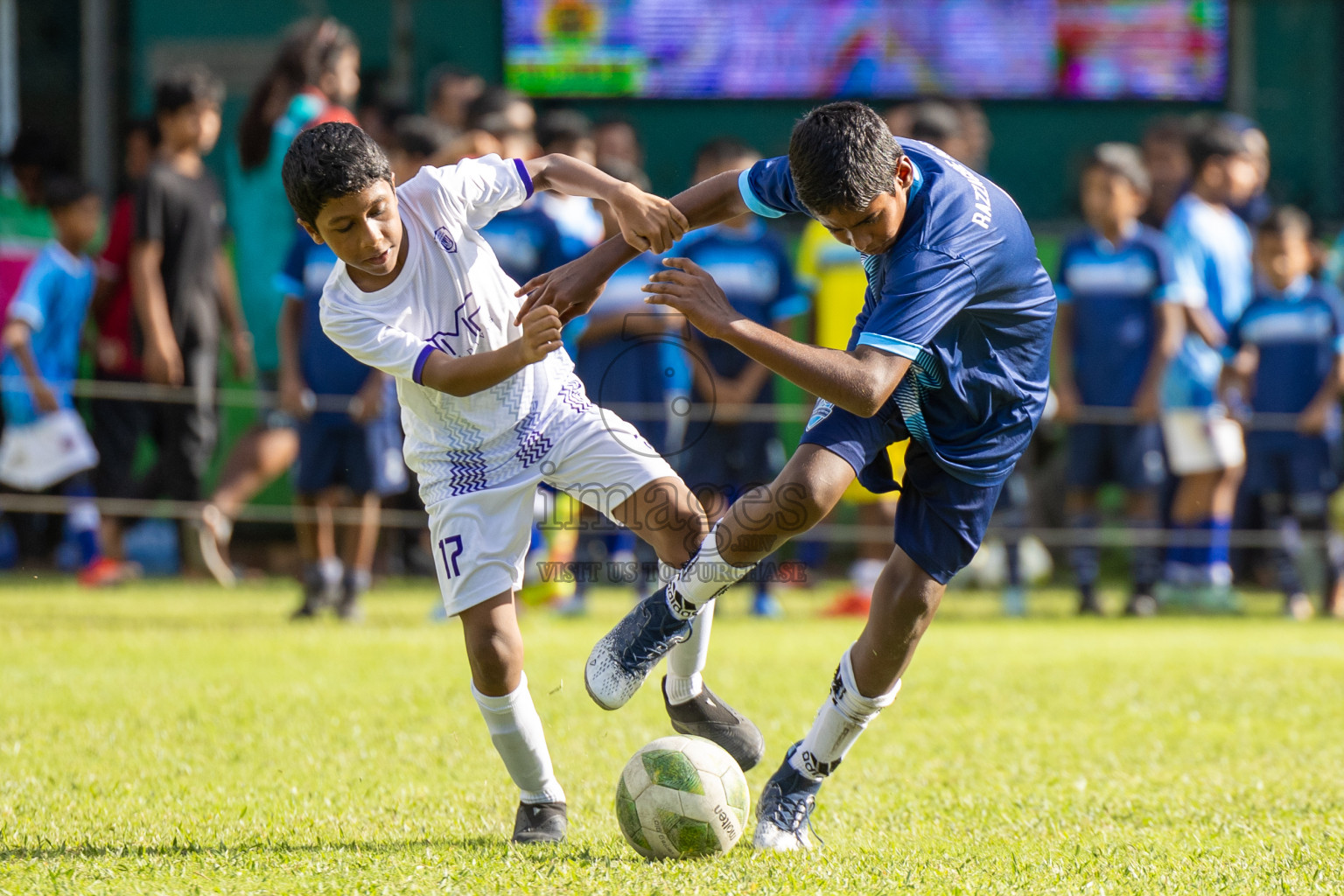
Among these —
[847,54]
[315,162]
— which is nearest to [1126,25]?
[847,54]

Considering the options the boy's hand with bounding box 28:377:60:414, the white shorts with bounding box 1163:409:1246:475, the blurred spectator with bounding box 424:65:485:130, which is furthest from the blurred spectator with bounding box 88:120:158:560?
the white shorts with bounding box 1163:409:1246:475

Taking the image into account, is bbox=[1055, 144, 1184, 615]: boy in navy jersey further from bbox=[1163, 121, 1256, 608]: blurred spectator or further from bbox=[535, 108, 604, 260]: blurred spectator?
bbox=[535, 108, 604, 260]: blurred spectator

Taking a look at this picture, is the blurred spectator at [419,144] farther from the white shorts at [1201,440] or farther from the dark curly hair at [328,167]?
the white shorts at [1201,440]

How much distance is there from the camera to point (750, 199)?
12.6 ft

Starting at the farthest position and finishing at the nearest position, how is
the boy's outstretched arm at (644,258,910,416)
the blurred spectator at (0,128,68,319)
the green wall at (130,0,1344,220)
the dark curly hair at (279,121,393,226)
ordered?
the green wall at (130,0,1344,220) → the blurred spectator at (0,128,68,319) → the dark curly hair at (279,121,393,226) → the boy's outstretched arm at (644,258,910,416)

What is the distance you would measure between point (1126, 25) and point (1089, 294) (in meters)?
3.72

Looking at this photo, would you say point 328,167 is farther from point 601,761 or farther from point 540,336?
point 601,761

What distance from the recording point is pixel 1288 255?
849 cm

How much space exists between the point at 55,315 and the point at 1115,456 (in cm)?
647

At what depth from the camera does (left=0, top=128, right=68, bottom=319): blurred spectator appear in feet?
31.6

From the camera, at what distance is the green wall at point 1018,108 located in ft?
39.0

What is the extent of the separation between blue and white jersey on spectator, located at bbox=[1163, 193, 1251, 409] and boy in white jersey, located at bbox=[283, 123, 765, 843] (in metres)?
5.62

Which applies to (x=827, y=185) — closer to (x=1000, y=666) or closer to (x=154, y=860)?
(x=154, y=860)

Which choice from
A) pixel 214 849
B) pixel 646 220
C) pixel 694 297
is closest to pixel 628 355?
pixel 646 220
